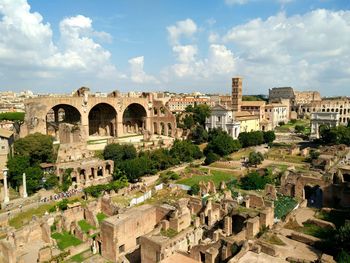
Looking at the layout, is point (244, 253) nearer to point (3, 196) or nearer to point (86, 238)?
point (86, 238)

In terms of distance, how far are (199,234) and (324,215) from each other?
8859 mm

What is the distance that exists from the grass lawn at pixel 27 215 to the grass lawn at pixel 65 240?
12.0 feet

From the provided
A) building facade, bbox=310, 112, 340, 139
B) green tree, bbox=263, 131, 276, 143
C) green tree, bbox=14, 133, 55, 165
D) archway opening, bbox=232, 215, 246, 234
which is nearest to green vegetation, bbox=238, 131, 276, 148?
green tree, bbox=263, 131, 276, 143

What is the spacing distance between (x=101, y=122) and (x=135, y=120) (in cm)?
840

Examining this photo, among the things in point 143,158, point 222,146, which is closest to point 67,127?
point 143,158

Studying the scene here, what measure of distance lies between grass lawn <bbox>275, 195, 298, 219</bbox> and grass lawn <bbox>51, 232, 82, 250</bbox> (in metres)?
16.1

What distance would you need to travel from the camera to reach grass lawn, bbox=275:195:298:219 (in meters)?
26.5

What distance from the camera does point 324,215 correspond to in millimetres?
21578

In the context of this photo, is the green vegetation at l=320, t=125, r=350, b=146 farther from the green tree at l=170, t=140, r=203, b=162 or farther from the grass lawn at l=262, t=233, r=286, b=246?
the grass lawn at l=262, t=233, r=286, b=246

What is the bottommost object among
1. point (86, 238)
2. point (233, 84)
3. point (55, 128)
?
point (86, 238)

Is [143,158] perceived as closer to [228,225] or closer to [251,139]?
[228,225]

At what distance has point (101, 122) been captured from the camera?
62812 mm

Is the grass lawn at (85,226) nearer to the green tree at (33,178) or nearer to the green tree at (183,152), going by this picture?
the green tree at (33,178)

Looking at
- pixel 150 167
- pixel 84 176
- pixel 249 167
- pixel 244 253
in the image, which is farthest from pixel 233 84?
pixel 244 253
